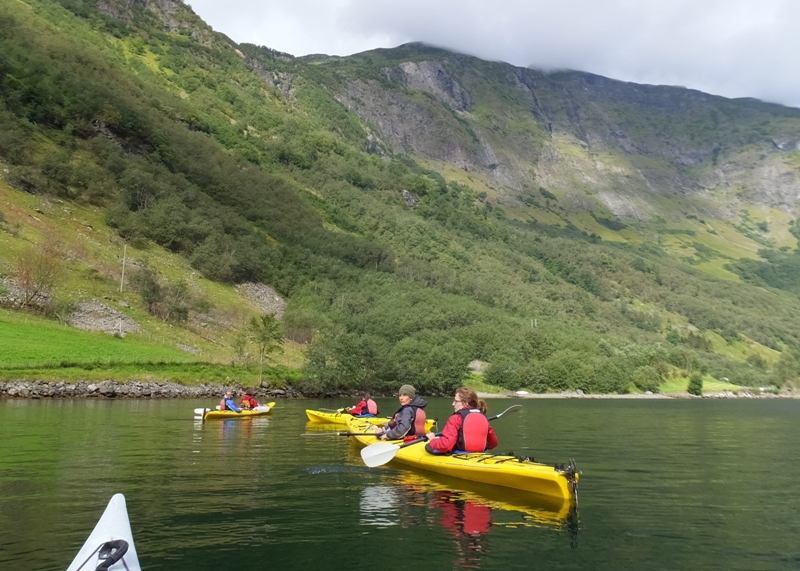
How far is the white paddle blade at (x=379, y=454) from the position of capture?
1909 cm

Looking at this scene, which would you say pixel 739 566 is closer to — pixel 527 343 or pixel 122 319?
pixel 122 319

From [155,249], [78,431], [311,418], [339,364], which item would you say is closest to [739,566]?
[78,431]

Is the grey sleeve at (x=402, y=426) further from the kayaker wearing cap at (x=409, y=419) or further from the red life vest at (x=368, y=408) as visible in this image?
the red life vest at (x=368, y=408)

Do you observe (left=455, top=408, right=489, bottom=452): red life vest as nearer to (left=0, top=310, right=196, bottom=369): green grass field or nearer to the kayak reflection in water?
the kayak reflection in water

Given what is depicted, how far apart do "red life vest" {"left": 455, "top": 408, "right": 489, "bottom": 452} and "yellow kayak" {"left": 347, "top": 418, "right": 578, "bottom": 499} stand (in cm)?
39

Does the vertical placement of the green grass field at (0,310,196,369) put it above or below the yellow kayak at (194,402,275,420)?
above

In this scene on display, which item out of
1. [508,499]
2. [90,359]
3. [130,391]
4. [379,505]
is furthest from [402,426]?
[90,359]

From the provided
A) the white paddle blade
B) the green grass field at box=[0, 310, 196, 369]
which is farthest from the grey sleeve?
the green grass field at box=[0, 310, 196, 369]

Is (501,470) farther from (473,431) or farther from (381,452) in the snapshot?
(381,452)

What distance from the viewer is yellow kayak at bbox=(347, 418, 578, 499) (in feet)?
46.4

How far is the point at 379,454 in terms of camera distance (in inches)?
759

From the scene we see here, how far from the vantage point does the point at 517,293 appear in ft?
589

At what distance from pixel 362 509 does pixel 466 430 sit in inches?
154

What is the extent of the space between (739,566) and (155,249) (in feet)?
325
